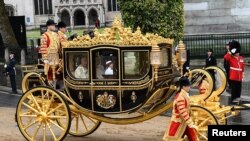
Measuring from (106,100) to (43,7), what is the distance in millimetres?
71651

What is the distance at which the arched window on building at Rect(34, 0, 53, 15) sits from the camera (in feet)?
257

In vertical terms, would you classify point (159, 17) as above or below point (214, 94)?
above

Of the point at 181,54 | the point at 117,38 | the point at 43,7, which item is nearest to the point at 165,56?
the point at 181,54

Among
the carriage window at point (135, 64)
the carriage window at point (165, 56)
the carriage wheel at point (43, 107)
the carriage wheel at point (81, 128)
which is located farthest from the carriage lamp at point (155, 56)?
the carriage wheel at point (81, 128)

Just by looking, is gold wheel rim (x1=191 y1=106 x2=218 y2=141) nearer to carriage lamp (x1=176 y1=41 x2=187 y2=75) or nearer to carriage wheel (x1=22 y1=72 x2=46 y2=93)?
carriage lamp (x1=176 y1=41 x2=187 y2=75)

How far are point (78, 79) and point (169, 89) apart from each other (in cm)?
179

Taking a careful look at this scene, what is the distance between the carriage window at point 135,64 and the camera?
31.1 feet

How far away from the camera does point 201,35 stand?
864 inches

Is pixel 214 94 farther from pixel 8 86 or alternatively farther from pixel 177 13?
pixel 8 86

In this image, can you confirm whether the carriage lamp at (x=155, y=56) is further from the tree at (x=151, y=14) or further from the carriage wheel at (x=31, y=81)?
the tree at (x=151, y=14)

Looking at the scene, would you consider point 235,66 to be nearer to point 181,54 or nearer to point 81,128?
point 181,54

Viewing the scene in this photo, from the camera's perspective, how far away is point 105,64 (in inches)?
383

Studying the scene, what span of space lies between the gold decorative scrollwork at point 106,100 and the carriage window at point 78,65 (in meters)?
0.49

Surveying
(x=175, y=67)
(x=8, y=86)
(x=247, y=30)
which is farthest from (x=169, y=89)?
(x=247, y=30)
